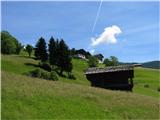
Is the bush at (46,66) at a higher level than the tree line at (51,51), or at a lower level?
lower

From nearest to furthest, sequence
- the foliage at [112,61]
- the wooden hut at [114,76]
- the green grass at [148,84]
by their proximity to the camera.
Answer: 1. the wooden hut at [114,76]
2. the green grass at [148,84]
3. the foliage at [112,61]

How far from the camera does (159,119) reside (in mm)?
37219

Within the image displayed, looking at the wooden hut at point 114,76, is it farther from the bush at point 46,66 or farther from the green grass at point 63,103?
the bush at point 46,66

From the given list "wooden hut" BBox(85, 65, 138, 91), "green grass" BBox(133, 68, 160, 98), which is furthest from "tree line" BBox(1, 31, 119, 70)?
"wooden hut" BBox(85, 65, 138, 91)

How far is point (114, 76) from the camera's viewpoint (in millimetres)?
61000

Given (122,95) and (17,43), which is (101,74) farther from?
(17,43)

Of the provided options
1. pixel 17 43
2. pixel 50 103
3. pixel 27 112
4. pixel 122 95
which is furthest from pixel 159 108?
pixel 17 43

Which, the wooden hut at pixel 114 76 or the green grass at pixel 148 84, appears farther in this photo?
the green grass at pixel 148 84

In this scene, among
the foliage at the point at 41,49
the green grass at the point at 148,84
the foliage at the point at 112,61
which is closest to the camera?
the green grass at the point at 148,84

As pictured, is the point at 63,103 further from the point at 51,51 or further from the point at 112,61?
the point at 112,61

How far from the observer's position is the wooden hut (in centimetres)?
6034

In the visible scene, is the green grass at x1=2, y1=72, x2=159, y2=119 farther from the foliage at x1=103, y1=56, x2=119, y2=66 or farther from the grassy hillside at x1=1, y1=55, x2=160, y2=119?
the foliage at x1=103, y1=56, x2=119, y2=66

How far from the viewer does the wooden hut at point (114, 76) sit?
60344mm

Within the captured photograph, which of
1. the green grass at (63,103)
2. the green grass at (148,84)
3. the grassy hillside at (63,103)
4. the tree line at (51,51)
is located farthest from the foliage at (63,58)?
the green grass at (63,103)
